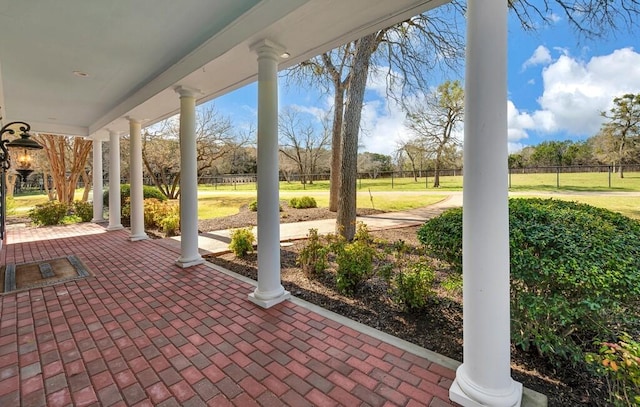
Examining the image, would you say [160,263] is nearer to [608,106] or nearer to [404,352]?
[404,352]

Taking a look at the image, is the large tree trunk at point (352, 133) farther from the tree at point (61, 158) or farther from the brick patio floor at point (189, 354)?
the tree at point (61, 158)

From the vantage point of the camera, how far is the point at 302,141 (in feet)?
86.9

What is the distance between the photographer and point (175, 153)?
1456 cm

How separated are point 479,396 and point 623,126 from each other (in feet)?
26.8

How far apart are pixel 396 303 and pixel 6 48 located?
5.52 meters

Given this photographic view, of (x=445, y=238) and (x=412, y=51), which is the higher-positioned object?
(x=412, y=51)

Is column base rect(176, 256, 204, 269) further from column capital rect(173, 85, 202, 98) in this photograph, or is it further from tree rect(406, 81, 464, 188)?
tree rect(406, 81, 464, 188)

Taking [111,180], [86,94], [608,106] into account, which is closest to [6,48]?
[86,94]

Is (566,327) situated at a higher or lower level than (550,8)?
lower

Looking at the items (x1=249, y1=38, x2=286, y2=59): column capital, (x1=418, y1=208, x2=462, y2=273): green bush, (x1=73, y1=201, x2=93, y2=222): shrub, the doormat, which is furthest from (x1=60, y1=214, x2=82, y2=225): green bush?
(x1=418, y1=208, x2=462, y2=273): green bush

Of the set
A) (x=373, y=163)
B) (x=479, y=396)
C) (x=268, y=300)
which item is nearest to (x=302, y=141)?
(x=373, y=163)

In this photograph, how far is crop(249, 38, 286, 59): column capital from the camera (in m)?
2.87

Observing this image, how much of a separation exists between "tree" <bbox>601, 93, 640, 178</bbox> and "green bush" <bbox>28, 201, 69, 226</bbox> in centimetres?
1437

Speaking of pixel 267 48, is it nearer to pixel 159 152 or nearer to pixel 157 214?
pixel 157 214
